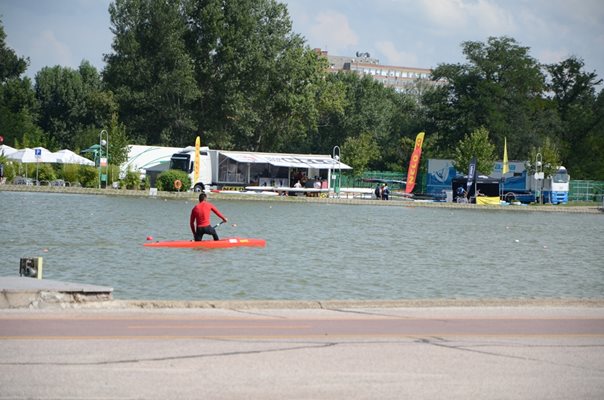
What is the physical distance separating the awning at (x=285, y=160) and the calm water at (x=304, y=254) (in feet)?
47.1

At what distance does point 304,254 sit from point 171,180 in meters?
39.7

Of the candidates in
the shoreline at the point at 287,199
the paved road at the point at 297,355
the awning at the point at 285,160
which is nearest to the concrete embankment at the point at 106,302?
the paved road at the point at 297,355

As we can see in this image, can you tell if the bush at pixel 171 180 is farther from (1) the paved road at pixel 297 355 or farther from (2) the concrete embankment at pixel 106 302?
(1) the paved road at pixel 297 355

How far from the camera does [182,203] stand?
67.4m

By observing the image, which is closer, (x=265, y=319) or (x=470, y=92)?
(x=265, y=319)

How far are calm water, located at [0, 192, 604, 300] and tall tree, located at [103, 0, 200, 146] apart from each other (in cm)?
3102

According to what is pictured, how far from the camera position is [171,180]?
73125 millimetres

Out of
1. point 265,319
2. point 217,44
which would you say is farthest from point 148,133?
point 265,319

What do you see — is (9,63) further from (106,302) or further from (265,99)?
(106,302)

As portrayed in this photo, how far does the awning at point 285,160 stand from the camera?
262 feet

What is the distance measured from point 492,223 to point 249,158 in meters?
25.1

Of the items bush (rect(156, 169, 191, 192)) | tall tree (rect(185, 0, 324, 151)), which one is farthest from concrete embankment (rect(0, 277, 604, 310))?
tall tree (rect(185, 0, 324, 151))

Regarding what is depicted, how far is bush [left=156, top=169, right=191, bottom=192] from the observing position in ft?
240

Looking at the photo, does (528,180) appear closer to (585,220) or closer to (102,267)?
(585,220)
